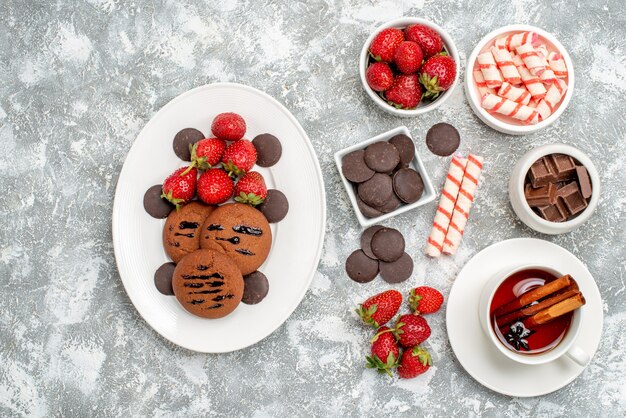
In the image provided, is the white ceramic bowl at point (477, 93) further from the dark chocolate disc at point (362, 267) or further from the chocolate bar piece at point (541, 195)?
the dark chocolate disc at point (362, 267)

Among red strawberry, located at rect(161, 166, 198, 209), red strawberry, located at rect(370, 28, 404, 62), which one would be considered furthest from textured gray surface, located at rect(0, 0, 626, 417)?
red strawberry, located at rect(161, 166, 198, 209)

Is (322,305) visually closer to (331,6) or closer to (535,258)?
(535,258)

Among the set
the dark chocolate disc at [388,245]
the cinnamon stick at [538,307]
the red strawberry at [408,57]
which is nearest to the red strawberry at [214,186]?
the dark chocolate disc at [388,245]

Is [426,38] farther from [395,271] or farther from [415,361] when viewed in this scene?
[415,361]

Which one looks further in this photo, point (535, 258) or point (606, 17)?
point (606, 17)

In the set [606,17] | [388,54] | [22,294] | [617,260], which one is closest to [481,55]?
[388,54]

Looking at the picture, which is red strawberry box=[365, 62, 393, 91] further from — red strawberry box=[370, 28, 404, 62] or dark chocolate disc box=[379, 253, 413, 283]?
dark chocolate disc box=[379, 253, 413, 283]
